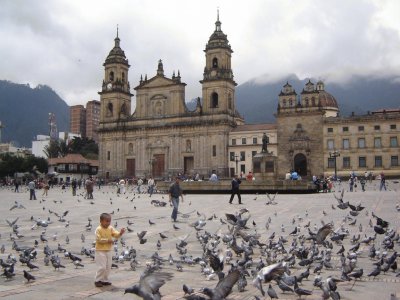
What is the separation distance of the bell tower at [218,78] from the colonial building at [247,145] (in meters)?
4.05

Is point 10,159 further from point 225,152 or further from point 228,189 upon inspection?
point 228,189

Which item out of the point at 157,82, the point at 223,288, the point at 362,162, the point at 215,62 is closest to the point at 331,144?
the point at 362,162

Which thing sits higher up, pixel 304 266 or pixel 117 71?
pixel 117 71

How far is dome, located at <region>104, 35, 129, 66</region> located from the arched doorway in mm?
33447

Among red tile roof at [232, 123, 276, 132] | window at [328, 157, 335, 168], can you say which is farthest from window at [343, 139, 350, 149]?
red tile roof at [232, 123, 276, 132]

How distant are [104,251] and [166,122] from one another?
62855 mm

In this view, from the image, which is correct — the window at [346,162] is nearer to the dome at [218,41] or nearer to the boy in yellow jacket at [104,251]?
the dome at [218,41]

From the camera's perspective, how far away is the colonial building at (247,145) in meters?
62.6

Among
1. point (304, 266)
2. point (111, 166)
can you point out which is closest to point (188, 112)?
point (111, 166)

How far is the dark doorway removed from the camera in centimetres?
7106

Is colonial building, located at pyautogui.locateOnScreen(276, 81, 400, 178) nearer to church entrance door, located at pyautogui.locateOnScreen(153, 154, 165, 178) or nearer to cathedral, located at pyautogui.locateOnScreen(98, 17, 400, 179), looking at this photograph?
cathedral, located at pyautogui.locateOnScreen(98, 17, 400, 179)

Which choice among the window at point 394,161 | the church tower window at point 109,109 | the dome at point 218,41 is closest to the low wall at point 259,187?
the window at point 394,161

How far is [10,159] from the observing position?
277ft

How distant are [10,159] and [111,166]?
81.1 ft
